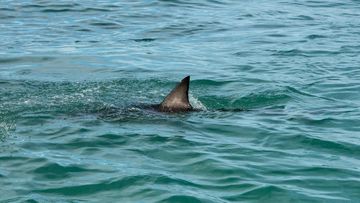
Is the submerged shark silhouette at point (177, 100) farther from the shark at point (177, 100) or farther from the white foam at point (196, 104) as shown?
the white foam at point (196, 104)

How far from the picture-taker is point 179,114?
10758mm

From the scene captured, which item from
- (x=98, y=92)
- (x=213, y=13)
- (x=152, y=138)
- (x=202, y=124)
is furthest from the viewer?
(x=213, y=13)

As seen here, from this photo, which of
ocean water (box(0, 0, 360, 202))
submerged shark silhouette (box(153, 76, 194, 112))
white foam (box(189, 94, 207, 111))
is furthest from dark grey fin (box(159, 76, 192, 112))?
white foam (box(189, 94, 207, 111))

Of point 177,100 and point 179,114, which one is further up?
point 177,100

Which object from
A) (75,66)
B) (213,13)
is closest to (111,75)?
(75,66)

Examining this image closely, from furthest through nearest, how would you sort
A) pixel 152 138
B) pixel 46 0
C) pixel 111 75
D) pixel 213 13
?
pixel 46 0 → pixel 213 13 → pixel 111 75 → pixel 152 138

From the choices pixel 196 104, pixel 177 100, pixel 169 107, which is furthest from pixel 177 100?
pixel 196 104

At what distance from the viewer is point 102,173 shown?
27.7 ft

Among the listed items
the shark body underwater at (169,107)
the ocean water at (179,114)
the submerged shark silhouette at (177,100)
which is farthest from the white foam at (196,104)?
the submerged shark silhouette at (177,100)

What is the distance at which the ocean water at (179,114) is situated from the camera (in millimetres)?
8195

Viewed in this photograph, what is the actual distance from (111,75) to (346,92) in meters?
4.00

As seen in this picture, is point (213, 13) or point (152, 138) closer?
point (152, 138)

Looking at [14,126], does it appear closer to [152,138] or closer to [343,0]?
[152,138]

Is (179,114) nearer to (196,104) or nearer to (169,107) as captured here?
(169,107)
